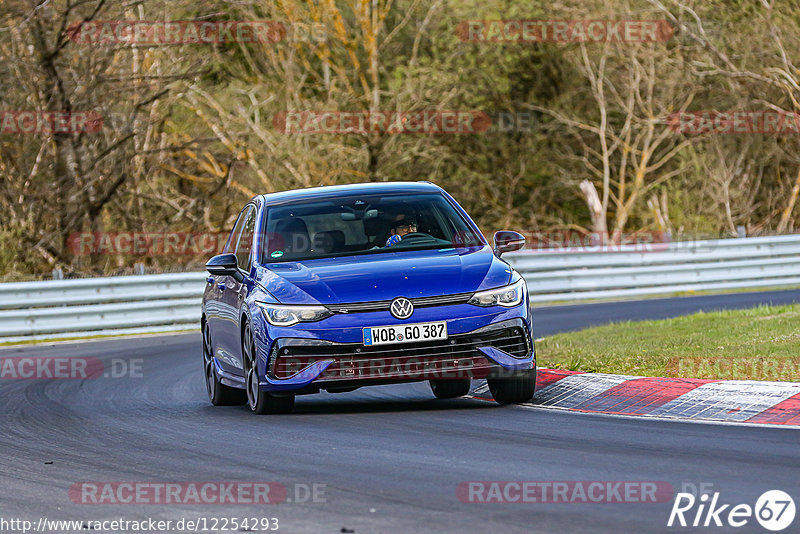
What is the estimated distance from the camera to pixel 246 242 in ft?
38.3

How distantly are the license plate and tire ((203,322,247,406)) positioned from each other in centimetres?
259

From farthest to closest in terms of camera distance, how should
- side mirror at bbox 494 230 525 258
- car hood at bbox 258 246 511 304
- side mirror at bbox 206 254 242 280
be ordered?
side mirror at bbox 206 254 242 280
side mirror at bbox 494 230 525 258
car hood at bbox 258 246 511 304

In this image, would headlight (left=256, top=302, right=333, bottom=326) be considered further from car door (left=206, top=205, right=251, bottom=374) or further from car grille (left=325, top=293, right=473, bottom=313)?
car door (left=206, top=205, right=251, bottom=374)

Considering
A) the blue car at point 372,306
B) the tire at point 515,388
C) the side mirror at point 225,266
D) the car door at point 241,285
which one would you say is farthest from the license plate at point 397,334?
the side mirror at point 225,266

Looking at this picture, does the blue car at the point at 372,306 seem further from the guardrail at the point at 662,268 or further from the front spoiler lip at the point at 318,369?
the guardrail at the point at 662,268

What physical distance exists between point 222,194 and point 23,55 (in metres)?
8.12

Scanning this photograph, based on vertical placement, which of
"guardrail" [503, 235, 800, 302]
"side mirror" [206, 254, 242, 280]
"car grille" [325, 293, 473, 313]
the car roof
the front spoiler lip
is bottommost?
"guardrail" [503, 235, 800, 302]

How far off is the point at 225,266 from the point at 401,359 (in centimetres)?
210

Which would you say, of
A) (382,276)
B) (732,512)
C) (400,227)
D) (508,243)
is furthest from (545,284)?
Result: (732,512)

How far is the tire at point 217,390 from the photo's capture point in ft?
39.1

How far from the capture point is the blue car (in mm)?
9641

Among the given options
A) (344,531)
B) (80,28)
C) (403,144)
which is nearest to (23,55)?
(80,28)

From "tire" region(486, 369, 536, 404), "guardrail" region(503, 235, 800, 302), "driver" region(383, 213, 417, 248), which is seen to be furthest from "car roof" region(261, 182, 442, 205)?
"guardrail" region(503, 235, 800, 302)

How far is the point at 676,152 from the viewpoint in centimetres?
3950
